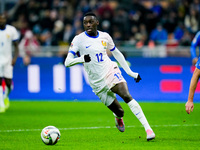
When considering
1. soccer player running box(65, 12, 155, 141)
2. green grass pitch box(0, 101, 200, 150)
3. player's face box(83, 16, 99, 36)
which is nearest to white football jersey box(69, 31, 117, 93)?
soccer player running box(65, 12, 155, 141)

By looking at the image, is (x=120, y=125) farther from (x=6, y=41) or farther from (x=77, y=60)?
(x=6, y=41)

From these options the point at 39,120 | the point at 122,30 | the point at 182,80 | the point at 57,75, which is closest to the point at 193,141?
the point at 39,120

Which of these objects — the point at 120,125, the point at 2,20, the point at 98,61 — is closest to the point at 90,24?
the point at 98,61

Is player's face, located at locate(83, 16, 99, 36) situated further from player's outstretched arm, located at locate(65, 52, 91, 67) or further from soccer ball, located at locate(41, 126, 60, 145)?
soccer ball, located at locate(41, 126, 60, 145)

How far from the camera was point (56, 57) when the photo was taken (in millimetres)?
18781

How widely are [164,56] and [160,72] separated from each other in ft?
2.10

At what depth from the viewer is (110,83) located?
29.5 ft

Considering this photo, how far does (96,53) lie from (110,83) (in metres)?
0.61

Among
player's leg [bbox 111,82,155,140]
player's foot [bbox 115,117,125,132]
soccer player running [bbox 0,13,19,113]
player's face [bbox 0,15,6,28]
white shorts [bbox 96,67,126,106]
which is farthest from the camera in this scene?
soccer player running [bbox 0,13,19,113]

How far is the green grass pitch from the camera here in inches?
319

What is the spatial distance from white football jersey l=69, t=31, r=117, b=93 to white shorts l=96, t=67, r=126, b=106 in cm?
8

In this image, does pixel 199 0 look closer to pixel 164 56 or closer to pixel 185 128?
pixel 164 56

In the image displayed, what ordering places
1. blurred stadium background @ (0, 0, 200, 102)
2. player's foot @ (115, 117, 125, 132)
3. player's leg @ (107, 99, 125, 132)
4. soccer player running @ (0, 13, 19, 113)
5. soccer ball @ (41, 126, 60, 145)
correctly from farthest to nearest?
1. blurred stadium background @ (0, 0, 200, 102)
2. soccer player running @ (0, 13, 19, 113)
3. player's foot @ (115, 117, 125, 132)
4. player's leg @ (107, 99, 125, 132)
5. soccer ball @ (41, 126, 60, 145)

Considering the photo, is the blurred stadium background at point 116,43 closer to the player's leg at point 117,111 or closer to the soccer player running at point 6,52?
the soccer player running at point 6,52
